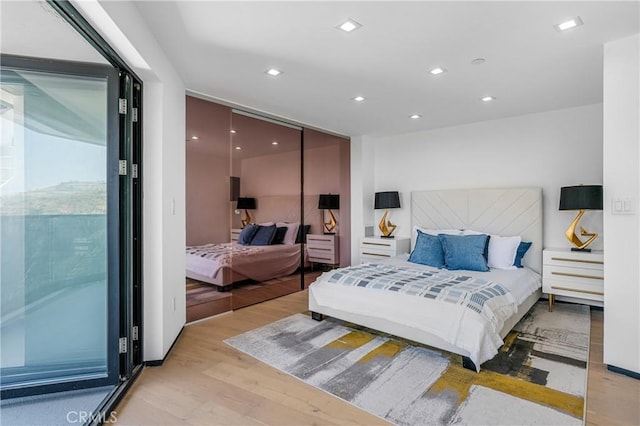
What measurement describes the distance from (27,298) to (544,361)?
374 cm

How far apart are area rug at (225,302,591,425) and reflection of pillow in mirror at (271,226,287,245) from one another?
1.66 meters

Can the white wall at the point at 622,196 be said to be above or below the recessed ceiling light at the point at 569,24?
below

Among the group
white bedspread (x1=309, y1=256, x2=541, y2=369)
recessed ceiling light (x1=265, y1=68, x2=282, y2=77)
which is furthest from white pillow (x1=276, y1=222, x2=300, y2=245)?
recessed ceiling light (x1=265, y1=68, x2=282, y2=77)

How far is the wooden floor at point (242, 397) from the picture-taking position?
1957mm

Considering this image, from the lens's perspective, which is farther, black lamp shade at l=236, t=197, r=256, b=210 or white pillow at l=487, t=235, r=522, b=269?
black lamp shade at l=236, t=197, r=256, b=210

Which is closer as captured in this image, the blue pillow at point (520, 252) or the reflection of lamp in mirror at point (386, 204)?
the blue pillow at point (520, 252)

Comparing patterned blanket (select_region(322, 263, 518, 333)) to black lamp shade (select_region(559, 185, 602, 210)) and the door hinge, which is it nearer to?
black lamp shade (select_region(559, 185, 602, 210))

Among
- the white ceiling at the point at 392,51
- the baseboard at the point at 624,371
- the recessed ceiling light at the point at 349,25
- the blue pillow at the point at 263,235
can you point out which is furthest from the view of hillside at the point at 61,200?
the baseboard at the point at 624,371

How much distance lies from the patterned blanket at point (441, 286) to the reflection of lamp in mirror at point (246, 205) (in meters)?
1.52


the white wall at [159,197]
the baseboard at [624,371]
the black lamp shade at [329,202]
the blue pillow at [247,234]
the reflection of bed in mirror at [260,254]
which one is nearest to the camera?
the baseboard at [624,371]

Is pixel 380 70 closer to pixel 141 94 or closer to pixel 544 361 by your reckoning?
pixel 141 94

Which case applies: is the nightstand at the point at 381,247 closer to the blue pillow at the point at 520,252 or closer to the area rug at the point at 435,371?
the blue pillow at the point at 520,252

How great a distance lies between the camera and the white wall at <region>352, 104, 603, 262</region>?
4.06 meters

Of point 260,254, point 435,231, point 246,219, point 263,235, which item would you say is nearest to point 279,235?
point 263,235
